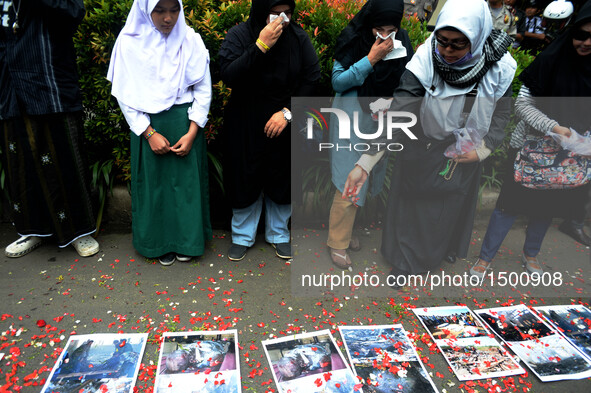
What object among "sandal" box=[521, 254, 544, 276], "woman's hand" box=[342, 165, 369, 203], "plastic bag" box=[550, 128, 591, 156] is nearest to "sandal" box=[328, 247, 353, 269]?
"woman's hand" box=[342, 165, 369, 203]

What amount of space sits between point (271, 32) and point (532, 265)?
2.09 metres

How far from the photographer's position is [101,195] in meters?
2.98

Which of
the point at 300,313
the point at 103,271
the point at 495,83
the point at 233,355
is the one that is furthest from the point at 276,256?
the point at 495,83

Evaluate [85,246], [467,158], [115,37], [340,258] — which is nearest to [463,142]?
[467,158]

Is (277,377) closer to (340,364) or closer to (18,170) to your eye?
(340,364)

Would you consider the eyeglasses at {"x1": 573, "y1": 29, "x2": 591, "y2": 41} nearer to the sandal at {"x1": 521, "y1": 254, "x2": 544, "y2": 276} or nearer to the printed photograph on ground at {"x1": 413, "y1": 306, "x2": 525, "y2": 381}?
the sandal at {"x1": 521, "y1": 254, "x2": 544, "y2": 276}

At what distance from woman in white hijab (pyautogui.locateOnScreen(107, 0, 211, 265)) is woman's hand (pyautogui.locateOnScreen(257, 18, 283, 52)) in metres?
0.43

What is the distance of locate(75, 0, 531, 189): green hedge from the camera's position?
2.67 m

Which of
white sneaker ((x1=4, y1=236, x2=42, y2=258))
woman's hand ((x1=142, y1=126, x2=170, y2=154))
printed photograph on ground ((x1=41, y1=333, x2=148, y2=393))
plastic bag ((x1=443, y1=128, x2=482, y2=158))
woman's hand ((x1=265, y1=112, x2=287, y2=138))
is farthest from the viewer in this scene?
white sneaker ((x1=4, y1=236, x2=42, y2=258))

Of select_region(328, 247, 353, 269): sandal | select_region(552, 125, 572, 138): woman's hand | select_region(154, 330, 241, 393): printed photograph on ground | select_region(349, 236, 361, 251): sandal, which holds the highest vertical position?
select_region(552, 125, 572, 138): woman's hand

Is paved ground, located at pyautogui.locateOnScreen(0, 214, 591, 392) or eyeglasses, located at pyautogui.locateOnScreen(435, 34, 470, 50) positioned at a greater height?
eyeglasses, located at pyautogui.locateOnScreen(435, 34, 470, 50)

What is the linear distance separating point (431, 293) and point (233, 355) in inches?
51.0

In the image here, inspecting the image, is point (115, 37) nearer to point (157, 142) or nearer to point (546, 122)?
point (157, 142)

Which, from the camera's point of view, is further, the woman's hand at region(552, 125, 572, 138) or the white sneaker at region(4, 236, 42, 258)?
the white sneaker at region(4, 236, 42, 258)
